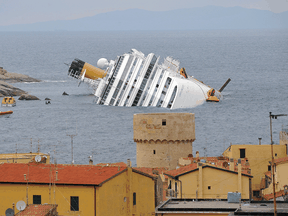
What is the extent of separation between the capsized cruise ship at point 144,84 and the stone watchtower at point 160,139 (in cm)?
6034

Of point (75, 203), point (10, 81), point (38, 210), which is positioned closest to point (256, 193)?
point (75, 203)

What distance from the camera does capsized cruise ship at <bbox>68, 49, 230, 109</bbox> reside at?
344 feet

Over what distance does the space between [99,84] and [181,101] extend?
1172 cm

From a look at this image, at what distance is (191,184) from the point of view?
36.8 m

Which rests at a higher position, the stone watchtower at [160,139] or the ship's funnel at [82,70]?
the ship's funnel at [82,70]

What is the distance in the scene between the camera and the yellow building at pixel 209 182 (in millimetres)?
36094

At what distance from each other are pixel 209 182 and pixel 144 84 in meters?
69.3

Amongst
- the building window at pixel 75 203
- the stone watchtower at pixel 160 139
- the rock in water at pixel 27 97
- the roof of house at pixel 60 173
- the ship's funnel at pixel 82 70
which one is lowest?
the building window at pixel 75 203

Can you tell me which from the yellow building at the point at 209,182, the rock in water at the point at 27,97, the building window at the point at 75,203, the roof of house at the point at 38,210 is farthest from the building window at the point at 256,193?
the rock in water at the point at 27,97

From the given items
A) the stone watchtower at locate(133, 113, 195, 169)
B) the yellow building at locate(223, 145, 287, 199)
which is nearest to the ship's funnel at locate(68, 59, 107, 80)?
the yellow building at locate(223, 145, 287, 199)

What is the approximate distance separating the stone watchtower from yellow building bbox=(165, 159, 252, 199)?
6800mm

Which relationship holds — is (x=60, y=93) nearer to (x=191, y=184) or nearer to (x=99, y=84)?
(x=99, y=84)

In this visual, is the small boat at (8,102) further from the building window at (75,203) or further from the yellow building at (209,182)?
the building window at (75,203)

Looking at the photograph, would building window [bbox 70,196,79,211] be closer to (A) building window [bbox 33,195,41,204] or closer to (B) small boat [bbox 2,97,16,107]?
(A) building window [bbox 33,195,41,204]
